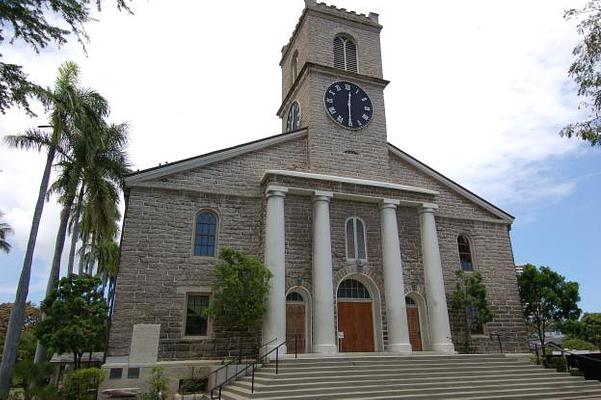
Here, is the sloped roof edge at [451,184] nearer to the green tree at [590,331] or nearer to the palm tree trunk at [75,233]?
the palm tree trunk at [75,233]

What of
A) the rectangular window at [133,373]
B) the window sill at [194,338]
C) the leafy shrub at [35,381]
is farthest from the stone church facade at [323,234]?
the leafy shrub at [35,381]

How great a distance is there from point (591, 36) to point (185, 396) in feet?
49.9

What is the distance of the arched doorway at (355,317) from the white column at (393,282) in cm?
94

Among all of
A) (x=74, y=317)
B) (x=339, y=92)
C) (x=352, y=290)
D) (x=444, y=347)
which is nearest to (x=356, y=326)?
(x=352, y=290)

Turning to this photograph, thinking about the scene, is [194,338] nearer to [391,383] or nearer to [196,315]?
[196,315]

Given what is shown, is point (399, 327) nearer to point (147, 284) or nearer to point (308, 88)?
point (147, 284)

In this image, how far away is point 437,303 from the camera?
680 inches

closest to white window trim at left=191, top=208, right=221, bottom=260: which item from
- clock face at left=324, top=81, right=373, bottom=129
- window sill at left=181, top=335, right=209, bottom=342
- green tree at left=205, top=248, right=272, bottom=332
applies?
green tree at left=205, top=248, right=272, bottom=332

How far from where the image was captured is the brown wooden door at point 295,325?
15.7 meters

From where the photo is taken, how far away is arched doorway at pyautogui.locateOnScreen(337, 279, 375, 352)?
16.7 m

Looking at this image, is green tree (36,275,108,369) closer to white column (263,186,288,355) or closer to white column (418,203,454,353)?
white column (263,186,288,355)

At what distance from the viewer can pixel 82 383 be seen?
40.5 ft

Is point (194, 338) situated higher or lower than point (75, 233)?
lower

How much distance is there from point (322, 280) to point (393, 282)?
122 inches
